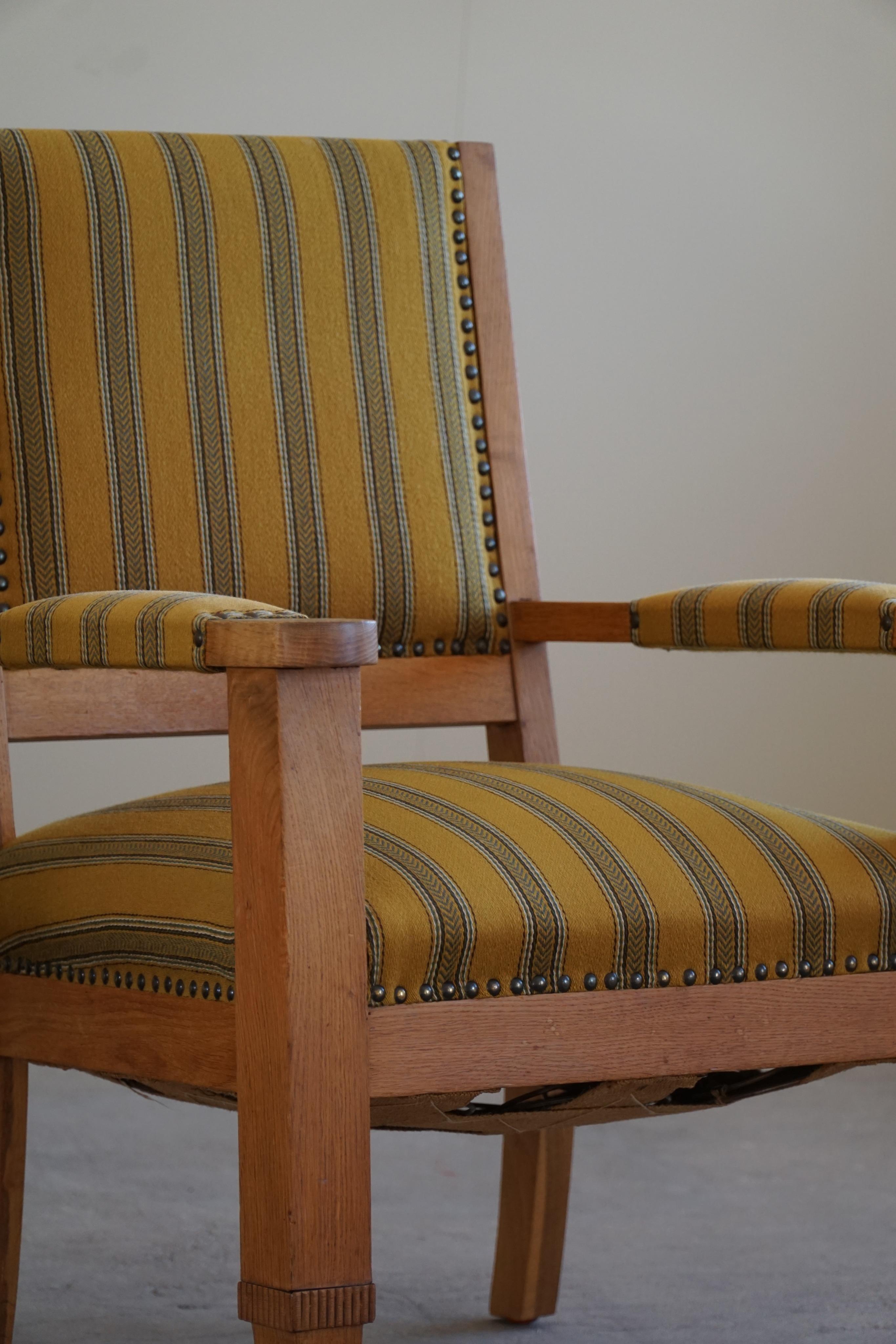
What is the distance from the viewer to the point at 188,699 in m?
1.29

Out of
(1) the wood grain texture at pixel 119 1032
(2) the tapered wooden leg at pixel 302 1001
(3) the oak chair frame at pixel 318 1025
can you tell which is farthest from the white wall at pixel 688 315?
(2) the tapered wooden leg at pixel 302 1001

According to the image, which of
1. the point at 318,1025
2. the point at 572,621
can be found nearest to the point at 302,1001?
the point at 318,1025

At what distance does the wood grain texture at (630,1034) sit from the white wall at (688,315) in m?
1.55

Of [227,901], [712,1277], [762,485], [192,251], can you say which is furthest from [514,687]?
[762,485]

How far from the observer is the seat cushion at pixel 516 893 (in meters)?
0.87

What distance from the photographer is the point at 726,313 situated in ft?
8.48

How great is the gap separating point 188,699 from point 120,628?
448 millimetres

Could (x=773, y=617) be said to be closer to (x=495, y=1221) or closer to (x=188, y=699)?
(x=188, y=699)

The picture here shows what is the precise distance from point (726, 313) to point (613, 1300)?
1.52 metres

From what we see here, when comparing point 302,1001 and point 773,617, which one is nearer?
point 302,1001

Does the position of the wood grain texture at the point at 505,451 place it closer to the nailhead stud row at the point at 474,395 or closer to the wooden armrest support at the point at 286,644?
the nailhead stud row at the point at 474,395

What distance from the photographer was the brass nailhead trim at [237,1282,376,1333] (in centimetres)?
80

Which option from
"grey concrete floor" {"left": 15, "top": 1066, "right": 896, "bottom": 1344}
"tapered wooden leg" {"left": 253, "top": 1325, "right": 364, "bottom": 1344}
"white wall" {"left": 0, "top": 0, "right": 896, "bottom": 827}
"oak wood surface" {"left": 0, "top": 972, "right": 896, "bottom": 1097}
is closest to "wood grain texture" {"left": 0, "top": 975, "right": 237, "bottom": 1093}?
"oak wood surface" {"left": 0, "top": 972, "right": 896, "bottom": 1097}

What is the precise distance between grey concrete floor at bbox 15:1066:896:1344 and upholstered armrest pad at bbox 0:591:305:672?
83 centimetres
